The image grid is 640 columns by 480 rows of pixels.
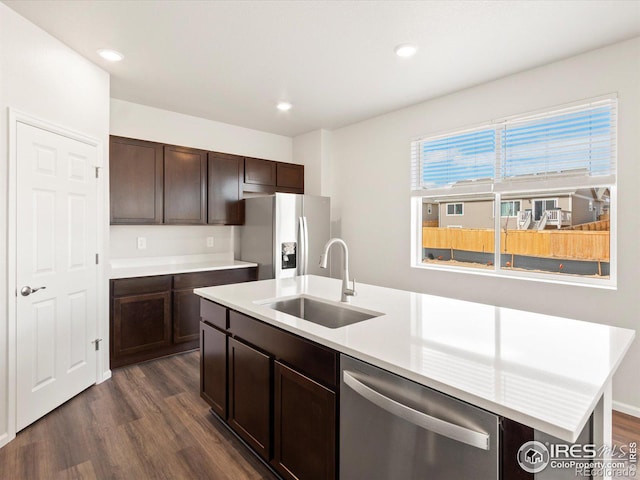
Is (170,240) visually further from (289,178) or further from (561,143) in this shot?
(561,143)

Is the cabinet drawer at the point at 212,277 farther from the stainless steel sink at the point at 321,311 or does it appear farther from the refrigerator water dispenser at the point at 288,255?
the stainless steel sink at the point at 321,311

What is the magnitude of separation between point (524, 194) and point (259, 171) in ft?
10.0

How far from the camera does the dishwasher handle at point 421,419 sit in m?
0.96

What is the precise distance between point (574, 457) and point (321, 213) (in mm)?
3769

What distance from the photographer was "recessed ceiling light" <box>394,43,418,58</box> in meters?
2.64

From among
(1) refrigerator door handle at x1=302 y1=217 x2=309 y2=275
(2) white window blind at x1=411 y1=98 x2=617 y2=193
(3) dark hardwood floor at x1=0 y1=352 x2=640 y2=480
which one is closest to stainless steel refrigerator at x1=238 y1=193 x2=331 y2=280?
(1) refrigerator door handle at x1=302 y1=217 x2=309 y2=275

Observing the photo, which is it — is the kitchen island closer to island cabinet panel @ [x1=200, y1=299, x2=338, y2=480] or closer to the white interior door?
island cabinet panel @ [x1=200, y1=299, x2=338, y2=480]

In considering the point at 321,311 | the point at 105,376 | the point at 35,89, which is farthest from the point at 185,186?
the point at 321,311

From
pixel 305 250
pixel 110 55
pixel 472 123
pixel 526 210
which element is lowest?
pixel 305 250

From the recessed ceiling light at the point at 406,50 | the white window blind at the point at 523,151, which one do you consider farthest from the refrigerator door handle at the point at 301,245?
the recessed ceiling light at the point at 406,50

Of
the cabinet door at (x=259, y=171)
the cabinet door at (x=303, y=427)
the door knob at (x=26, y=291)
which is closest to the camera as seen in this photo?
the cabinet door at (x=303, y=427)

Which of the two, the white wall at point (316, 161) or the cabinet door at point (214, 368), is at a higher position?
the white wall at point (316, 161)

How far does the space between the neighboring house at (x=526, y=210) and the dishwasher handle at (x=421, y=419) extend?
2661 millimetres

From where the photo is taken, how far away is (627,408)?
2604mm
